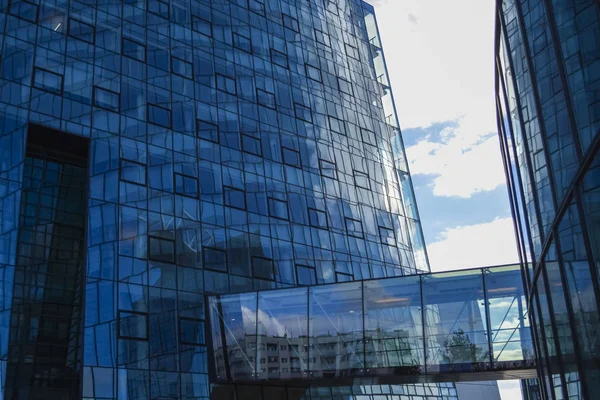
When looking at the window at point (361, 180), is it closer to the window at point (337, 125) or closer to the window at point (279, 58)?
the window at point (337, 125)

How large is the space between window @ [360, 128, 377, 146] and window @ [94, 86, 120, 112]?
66.0ft

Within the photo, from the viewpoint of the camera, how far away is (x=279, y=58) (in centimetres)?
4428

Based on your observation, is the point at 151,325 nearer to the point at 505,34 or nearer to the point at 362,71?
the point at 505,34

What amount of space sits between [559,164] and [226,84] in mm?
30683

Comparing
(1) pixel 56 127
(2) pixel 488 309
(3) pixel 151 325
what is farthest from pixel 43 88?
(2) pixel 488 309

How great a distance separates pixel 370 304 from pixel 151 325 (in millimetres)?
9886

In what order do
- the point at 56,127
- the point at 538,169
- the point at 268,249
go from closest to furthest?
the point at 538,169
the point at 56,127
the point at 268,249

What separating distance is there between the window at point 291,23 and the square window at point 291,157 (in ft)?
36.5

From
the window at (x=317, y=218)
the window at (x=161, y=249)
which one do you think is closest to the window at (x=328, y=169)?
the window at (x=317, y=218)

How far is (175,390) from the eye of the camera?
27812mm

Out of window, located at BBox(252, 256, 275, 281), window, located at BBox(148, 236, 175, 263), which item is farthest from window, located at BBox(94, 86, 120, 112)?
window, located at BBox(252, 256, 275, 281)

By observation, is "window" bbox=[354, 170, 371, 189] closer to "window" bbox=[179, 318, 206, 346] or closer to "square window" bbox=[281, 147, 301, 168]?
"square window" bbox=[281, 147, 301, 168]

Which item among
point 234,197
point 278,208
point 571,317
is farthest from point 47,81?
point 571,317

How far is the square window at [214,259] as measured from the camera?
106 feet
